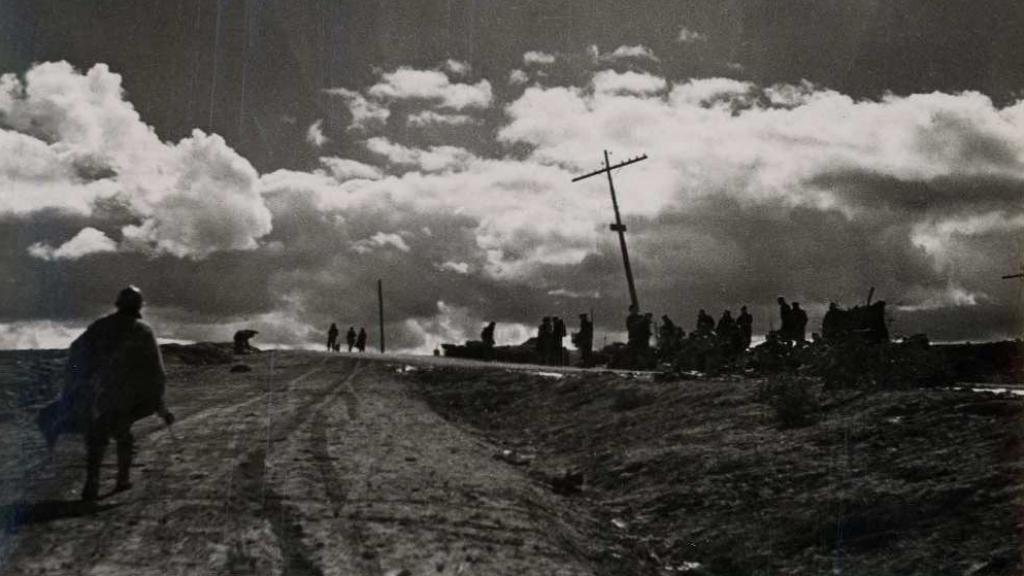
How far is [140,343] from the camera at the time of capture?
8352 mm

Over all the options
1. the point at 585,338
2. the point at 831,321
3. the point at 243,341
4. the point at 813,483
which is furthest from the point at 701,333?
the point at 243,341

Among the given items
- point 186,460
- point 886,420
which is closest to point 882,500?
point 886,420

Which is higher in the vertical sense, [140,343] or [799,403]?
[140,343]

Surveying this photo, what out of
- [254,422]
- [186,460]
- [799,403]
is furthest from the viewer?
[254,422]

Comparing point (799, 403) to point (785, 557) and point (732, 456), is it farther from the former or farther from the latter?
point (785, 557)

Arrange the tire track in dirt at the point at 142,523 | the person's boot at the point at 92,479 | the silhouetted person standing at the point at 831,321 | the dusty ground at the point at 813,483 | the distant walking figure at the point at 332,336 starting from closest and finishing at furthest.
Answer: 1. the tire track in dirt at the point at 142,523
2. the dusty ground at the point at 813,483
3. the person's boot at the point at 92,479
4. the silhouetted person standing at the point at 831,321
5. the distant walking figure at the point at 332,336

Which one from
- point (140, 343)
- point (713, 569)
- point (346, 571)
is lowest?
point (713, 569)

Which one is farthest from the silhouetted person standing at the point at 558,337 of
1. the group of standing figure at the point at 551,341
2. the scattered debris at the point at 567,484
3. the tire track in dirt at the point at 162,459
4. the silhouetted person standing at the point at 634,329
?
the scattered debris at the point at 567,484

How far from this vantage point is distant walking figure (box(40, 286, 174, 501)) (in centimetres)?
798

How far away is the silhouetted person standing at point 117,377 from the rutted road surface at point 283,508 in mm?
490

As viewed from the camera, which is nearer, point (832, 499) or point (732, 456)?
point (832, 499)

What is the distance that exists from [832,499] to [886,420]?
260 centimetres

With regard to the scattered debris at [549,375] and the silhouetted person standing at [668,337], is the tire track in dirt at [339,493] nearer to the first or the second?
the scattered debris at [549,375]

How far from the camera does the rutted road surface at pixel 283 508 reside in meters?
6.07
